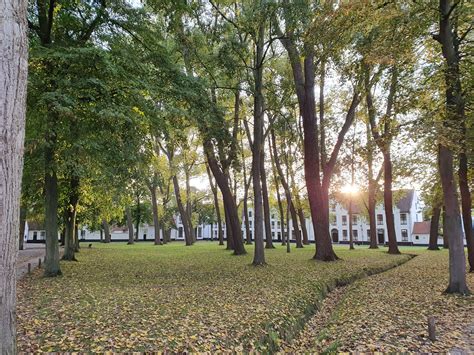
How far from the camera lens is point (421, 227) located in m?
62.8

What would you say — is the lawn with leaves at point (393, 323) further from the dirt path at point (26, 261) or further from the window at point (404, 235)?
the window at point (404, 235)

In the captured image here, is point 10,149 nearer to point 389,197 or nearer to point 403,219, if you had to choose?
point 389,197

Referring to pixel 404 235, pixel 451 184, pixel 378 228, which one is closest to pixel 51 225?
pixel 451 184

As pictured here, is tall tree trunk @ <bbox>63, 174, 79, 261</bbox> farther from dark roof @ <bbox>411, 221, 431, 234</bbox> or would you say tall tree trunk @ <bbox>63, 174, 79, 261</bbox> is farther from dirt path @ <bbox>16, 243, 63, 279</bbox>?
dark roof @ <bbox>411, 221, 431, 234</bbox>

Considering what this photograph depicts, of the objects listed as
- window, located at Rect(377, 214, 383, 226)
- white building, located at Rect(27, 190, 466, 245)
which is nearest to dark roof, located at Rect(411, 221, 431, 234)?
white building, located at Rect(27, 190, 466, 245)

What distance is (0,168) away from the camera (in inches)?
112

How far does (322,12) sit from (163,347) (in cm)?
930

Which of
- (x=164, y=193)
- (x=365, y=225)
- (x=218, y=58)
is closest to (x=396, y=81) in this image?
(x=218, y=58)

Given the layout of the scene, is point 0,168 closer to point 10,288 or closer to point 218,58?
point 10,288

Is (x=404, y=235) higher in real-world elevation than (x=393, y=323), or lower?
lower

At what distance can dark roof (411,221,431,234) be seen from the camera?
202 feet

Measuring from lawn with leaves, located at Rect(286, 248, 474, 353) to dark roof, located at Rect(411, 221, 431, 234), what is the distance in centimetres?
5799

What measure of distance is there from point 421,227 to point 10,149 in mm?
69909

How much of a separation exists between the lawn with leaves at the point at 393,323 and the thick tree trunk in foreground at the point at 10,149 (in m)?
4.28
